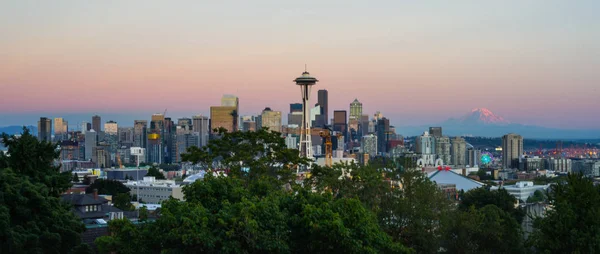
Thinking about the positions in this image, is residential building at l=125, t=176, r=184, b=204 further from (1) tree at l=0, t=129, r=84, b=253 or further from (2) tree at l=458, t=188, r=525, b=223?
(1) tree at l=0, t=129, r=84, b=253

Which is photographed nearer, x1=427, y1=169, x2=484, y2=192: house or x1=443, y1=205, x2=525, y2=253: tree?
x1=443, y1=205, x2=525, y2=253: tree

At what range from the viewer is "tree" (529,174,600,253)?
24.7 metres

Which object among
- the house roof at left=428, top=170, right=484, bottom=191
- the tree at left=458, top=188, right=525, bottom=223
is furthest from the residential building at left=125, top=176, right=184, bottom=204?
the tree at left=458, top=188, right=525, bottom=223

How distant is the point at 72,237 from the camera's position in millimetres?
25703

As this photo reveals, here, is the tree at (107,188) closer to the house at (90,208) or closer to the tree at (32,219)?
the house at (90,208)

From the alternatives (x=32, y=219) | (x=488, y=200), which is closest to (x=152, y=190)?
(x=488, y=200)

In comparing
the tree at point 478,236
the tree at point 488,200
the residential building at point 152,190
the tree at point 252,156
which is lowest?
the residential building at point 152,190

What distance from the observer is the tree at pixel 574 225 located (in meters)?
24.7

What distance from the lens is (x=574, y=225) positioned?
82.6 ft

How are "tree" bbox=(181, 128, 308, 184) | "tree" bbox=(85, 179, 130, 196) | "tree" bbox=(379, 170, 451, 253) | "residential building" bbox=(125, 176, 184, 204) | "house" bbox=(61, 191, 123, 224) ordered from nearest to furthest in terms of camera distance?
"tree" bbox=(379, 170, 451, 253) → "tree" bbox=(181, 128, 308, 184) → "house" bbox=(61, 191, 123, 224) → "tree" bbox=(85, 179, 130, 196) → "residential building" bbox=(125, 176, 184, 204)

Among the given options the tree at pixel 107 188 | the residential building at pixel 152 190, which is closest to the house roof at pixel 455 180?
the residential building at pixel 152 190

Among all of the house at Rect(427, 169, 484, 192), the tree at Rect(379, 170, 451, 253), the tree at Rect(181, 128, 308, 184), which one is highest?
the tree at Rect(181, 128, 308, 184)

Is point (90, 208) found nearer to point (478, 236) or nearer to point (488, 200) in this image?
point (478, 236)

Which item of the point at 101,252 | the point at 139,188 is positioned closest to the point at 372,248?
the point at 101,252
